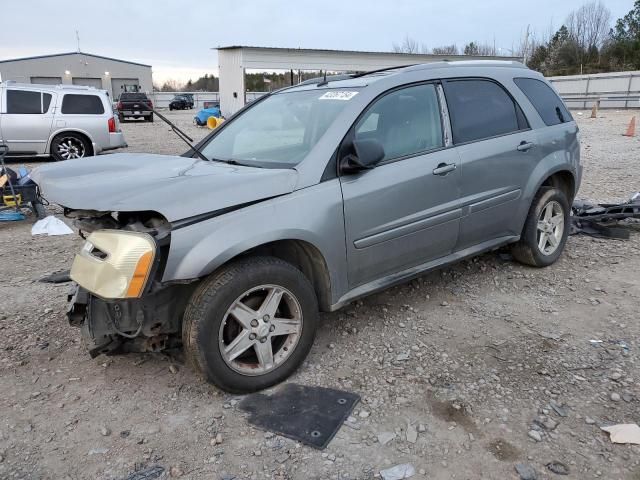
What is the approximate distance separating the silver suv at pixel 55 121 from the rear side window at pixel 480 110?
10739 mm

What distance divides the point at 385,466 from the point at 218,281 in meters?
1.25

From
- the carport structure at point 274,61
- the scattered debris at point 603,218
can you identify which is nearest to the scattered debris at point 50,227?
the scattered debris at point 603,218

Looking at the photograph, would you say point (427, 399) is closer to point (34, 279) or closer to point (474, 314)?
point (474, 314)

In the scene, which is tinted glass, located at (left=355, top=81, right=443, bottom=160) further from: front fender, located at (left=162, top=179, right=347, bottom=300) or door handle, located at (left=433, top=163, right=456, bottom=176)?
front fender, located at (left=162, top=179, right=347, bottom=300)

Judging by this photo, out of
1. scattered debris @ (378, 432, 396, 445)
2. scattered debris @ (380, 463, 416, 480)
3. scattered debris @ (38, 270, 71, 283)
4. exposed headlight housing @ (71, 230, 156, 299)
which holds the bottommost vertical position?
scattered debris @ (380, 463, 416, 480)

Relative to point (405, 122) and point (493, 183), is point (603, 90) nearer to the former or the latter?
point (493, 183)

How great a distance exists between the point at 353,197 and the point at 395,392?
121 centimetres

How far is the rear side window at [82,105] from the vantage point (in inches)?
479

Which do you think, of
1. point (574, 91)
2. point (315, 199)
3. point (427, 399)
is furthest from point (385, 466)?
Answer: point (574, 91)

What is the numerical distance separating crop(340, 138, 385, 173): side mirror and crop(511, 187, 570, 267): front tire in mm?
2137

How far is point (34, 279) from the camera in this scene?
4.72 m

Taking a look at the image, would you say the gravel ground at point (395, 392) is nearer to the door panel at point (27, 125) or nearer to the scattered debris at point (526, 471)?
the scattered debris at point (526, 471)

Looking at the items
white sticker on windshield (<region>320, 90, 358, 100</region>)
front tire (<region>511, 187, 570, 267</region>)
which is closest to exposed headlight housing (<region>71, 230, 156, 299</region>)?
white sticker on windshield (<region>320, 90, 358, 100</region>)

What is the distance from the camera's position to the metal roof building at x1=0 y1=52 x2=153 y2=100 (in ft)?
161
